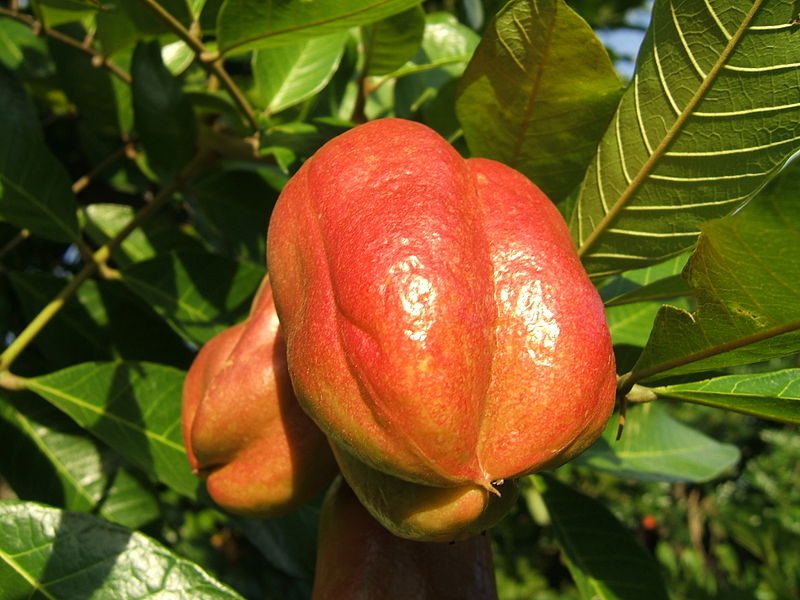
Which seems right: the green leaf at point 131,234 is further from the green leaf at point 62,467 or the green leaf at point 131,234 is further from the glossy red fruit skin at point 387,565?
the glossy red fruit skin at point 387,565

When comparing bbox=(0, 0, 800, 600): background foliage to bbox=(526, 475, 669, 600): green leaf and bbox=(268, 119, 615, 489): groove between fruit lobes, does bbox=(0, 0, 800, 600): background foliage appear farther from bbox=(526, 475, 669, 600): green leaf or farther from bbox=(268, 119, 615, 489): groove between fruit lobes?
bbox=(268, 119, 615, 489): groove between fruit lobes

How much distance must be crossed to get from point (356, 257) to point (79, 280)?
0.83 m

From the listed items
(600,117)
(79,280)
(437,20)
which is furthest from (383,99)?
(600,117)

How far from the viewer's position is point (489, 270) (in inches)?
30.1

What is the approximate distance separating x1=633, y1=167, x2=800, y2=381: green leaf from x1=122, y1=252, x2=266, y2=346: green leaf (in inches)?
28.6

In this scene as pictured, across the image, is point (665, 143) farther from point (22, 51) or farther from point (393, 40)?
point (22, 51)

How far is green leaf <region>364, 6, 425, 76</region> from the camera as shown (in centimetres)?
138

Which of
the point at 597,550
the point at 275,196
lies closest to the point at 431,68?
the point at 275,196

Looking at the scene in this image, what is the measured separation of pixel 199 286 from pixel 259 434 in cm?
50

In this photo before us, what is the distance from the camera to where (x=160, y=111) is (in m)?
1.45

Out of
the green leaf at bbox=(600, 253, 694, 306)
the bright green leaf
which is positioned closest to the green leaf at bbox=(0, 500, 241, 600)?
the green leaf at bbox=(600, 253, 694, 306)

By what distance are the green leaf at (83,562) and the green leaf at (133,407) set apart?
0.20 metres

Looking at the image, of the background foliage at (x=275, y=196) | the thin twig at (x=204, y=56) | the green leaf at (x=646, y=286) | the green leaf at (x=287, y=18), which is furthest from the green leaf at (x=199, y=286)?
the green leaf at (x=646, y=286)

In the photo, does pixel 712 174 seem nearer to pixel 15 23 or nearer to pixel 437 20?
pixel 437 20
